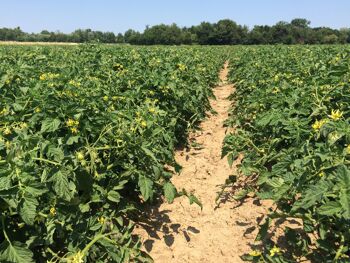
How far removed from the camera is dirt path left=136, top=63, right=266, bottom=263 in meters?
3.40

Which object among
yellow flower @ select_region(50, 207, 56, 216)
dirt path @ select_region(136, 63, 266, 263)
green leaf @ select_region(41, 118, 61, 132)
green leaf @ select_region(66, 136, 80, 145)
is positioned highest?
green leaf @ select_region(41, 118, 61, 132)

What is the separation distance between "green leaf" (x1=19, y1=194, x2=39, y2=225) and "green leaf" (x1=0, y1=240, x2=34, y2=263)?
0.22 m

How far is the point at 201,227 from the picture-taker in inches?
150

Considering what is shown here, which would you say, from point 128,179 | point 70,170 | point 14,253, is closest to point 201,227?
point 128,179

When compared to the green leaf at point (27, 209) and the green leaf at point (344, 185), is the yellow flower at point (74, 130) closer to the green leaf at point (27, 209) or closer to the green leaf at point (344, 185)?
the green leaf at point (27, 209)

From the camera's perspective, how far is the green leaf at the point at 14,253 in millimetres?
2051

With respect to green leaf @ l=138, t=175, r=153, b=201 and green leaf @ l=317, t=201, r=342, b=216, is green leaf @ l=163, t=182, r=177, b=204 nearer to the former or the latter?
green leaf @ l=138, t=175, r=153, b=201

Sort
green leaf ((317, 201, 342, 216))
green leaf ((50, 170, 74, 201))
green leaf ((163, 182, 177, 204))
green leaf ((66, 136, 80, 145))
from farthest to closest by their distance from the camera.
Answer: green leaf ((163, 182, 177, 204)) → green leaf ((66, 136, 80, 145)) → green leaf ((50, 170, 74, 201)) → green leaf ((317, 201, 342, 216))

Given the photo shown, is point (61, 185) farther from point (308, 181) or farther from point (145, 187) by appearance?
point (308, 181)

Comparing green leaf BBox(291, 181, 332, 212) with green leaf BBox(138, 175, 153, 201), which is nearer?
green leaf BBox(291, 181, 332, 212)

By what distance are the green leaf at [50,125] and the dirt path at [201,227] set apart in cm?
131

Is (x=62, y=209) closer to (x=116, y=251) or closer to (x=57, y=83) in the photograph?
(x=116, y=251)

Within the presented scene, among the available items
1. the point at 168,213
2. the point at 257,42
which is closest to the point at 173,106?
the point at 168,213

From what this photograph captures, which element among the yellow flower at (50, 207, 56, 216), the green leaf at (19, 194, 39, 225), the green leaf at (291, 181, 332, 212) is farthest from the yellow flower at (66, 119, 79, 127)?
the green leaf at (291, 181, 332, 212)
